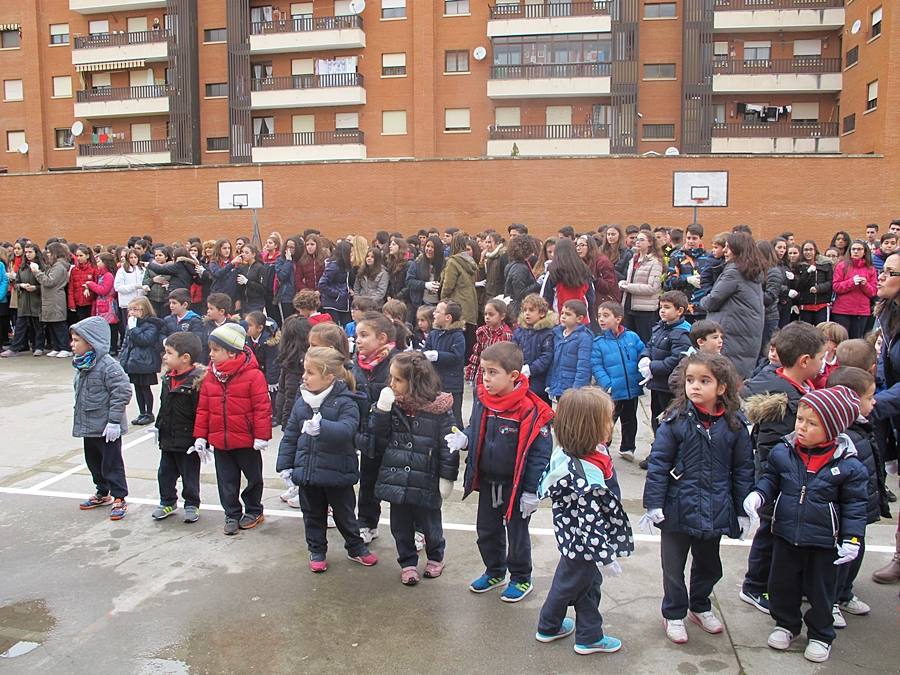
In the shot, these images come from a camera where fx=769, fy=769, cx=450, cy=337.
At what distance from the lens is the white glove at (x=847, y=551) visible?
3.82 metres

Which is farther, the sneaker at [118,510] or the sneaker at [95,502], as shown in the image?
the sneaker at [95,502]

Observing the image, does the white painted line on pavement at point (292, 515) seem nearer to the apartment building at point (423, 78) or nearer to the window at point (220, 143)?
the apartment building at point (423, 78)

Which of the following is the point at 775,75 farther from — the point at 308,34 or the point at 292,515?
the point at 292,515

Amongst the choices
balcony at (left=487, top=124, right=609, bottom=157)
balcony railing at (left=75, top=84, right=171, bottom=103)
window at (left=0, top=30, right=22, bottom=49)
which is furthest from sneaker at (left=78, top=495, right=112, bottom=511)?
window at (left=0, top=30, right=22, bottom=49)

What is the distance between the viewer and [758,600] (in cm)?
459

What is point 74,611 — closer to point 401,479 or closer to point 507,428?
point 401,479

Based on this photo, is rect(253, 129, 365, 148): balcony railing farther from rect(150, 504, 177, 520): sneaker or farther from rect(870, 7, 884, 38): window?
rect(150, 504, 177, 520): sneaker

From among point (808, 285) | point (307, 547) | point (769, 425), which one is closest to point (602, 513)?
point (769, 425)

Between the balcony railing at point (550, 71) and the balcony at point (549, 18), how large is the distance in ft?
5.21

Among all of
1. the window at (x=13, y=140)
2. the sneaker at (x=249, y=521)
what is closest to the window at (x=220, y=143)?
the window at (x=13, y=140)

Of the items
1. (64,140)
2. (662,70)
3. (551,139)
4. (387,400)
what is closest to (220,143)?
(64,140)

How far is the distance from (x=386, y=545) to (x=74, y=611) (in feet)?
6.76

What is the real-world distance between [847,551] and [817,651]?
1.91ft

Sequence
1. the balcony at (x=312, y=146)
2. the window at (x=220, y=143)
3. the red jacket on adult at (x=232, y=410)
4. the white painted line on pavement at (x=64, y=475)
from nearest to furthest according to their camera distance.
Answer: the red jacket on adult at (x=232, y=410)
the white painted line on pavement at (x=64, y=475)
the balcony at (x=312, y=146)
the window at (x=220, y=143)
